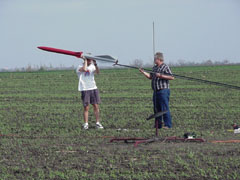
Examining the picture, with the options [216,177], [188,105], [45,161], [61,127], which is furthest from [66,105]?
[216,177]

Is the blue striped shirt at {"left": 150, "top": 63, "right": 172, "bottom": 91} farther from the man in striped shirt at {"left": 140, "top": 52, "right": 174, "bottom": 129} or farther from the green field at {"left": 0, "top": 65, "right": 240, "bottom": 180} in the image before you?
the green field at {"left": 0, "top": 65, "right": 240, "bottom": 180}

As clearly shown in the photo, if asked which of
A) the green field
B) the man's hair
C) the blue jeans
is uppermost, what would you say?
the man's hair

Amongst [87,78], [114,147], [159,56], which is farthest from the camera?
[87,78]

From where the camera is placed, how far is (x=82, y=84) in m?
11.7

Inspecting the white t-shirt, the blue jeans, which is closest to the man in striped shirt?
the blue jeans

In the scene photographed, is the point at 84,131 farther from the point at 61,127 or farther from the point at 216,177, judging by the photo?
the point at 216,177

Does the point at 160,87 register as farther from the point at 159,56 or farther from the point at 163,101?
the point at 159,56

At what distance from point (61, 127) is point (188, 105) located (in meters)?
6.39

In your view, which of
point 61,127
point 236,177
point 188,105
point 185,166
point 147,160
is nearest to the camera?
point 236,177

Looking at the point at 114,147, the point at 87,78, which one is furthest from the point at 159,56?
the point at 114,147

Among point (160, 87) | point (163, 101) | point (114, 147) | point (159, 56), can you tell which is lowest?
point (114, 147)

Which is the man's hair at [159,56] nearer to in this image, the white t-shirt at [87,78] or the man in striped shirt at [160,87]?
the man in striped shirt at [160,87]

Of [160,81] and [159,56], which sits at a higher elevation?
[159,56]

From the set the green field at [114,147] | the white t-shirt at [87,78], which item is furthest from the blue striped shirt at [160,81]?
the white t-shirt at [87,78]
